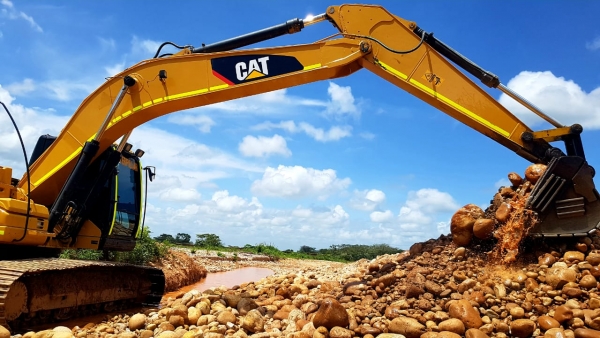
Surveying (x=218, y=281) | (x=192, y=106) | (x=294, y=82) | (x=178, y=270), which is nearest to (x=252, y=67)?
(x=294, y=82)

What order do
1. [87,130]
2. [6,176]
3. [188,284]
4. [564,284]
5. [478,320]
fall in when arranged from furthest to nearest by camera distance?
[188,284], [87,130], [6,176], [564,284], [478,320]

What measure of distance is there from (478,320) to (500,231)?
1.80m

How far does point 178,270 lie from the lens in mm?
15898

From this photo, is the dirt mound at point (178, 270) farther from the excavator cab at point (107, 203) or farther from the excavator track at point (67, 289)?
the excavator cab at point (107, 203)

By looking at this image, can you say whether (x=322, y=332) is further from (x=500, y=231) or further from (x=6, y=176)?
(x=6, y=176)

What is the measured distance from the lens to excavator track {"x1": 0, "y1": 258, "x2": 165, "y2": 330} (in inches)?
244

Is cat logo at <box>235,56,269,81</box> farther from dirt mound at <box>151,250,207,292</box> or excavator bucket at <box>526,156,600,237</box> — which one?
dirt mound at <box>151,250,207,292</box>

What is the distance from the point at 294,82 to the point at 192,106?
5.47 ft

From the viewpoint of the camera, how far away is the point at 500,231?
22.3 ft

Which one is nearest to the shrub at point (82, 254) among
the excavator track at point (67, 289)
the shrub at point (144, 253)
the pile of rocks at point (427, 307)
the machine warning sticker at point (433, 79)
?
the shrub at point (144, 253)

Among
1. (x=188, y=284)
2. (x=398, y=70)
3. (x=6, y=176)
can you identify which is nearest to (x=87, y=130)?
(x=6, y=176)

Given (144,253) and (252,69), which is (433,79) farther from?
(144,253)

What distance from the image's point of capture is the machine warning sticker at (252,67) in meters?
7.37

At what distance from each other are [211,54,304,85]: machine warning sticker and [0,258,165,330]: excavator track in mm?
3537
